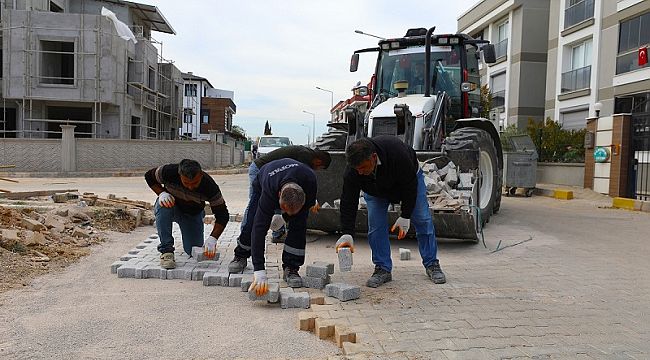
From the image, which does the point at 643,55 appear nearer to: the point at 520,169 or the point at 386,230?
the point at 520,169

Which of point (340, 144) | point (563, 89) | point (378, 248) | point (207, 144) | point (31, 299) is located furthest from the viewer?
point (207, 144)

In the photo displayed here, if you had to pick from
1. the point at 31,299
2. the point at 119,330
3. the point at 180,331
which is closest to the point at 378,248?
the point at 180,331

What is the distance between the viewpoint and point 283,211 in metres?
4.54

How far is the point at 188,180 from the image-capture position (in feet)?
17.1

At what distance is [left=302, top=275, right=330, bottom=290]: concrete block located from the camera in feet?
15.8

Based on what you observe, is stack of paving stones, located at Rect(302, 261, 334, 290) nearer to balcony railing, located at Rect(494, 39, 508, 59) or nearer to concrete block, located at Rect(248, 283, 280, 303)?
concrete block, located at Rect(248, 283, 280, 303)

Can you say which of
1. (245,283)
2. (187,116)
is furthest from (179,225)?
(187,116)

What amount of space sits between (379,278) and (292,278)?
2.66 ft

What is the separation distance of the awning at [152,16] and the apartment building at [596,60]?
20.7 metres

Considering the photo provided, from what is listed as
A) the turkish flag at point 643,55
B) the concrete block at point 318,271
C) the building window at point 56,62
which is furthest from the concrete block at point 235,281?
the building window at point 56,62

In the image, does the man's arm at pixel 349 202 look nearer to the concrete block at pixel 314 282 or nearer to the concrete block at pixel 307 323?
the concrete block at pixel 314 282

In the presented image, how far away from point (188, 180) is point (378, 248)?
1.95 metres

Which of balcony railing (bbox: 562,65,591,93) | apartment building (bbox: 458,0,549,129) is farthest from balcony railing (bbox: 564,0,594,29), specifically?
apartment building (bbox: 458,0,549,129)

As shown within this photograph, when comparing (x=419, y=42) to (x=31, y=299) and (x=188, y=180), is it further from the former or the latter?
(x=31, y=299)
